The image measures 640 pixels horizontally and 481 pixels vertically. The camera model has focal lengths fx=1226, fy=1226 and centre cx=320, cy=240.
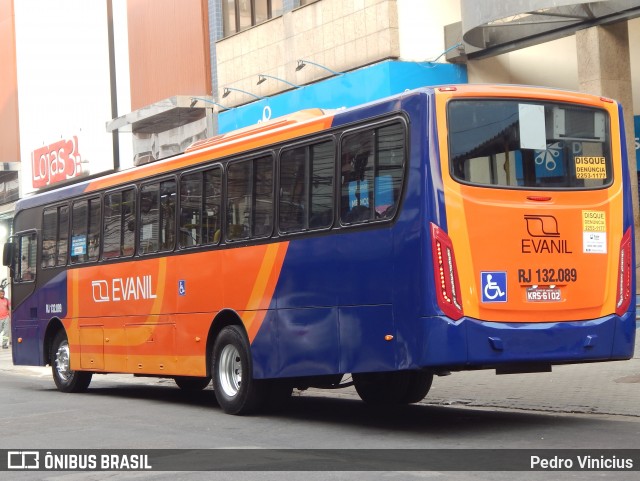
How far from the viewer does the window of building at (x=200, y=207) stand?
555 inches

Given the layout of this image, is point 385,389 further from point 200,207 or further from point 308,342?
point 200,207

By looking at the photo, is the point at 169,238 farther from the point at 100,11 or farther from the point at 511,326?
the point at 100,11

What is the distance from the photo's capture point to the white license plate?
10945 millimetres

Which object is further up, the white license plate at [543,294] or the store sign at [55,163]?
the store sign at [55,163]

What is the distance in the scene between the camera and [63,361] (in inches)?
725

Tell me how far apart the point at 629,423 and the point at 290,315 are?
11.5 feet

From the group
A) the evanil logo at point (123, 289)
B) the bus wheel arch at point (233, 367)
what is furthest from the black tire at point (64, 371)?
the bus wheel arch at point (233, 367)

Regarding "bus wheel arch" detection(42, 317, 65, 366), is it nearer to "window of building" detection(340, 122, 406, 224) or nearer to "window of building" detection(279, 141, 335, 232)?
"window of building" detection(279, 141, 335, 232)

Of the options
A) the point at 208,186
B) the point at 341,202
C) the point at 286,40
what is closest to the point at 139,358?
the point at 208,186

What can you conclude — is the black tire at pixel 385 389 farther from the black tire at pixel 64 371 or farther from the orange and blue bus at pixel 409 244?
the black tire at pixel 64 371

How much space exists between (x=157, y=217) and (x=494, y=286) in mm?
5884

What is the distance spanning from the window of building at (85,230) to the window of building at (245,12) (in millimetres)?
11057

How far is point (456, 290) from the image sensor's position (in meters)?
10.6

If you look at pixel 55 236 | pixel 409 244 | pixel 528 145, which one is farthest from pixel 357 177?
pixel 55 236
